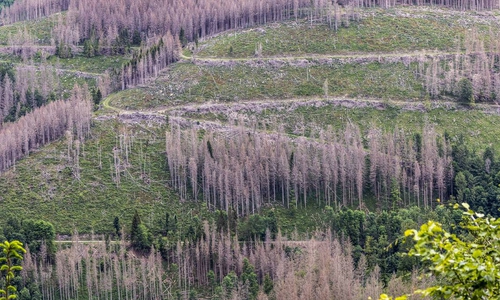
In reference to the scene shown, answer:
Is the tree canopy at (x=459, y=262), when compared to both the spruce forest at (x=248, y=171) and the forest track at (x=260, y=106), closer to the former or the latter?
the spruce forest at (x=248, y=171)

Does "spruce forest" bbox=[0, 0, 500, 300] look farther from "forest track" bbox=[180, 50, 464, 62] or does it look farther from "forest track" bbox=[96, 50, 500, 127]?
"forest track" bbox=[180, 50, 464, 62]

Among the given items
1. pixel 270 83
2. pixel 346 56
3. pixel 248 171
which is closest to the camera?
pixel 248 171

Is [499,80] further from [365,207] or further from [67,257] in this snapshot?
[67,257]

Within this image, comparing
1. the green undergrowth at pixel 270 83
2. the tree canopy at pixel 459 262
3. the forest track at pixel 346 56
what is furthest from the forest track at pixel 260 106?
the tree canopy at pixel 459 262

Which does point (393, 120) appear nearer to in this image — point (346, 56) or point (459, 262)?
point (346, 56)

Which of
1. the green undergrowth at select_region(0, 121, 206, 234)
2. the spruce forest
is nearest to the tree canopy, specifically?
the spruce forest

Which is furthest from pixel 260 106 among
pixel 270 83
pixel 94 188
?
pixel 94 188

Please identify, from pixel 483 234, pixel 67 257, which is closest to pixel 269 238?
pixel 67 257
